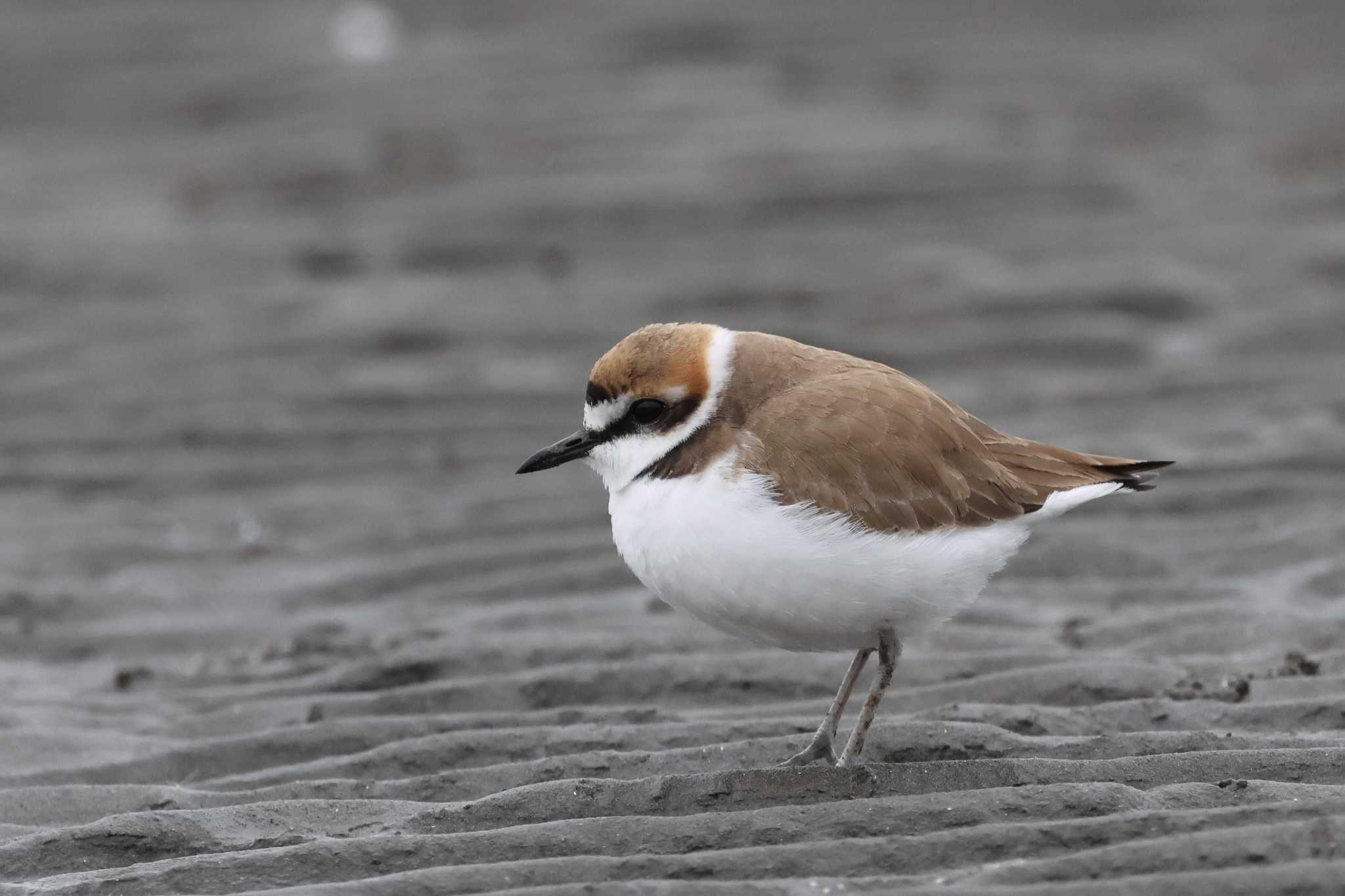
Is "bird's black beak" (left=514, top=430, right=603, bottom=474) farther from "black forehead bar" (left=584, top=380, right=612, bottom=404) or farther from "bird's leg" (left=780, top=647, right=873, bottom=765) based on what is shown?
"bird's leg" (left=780, top=647, right=873, bottom=765)

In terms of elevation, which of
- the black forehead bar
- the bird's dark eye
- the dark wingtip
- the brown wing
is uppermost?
the black forehead bar

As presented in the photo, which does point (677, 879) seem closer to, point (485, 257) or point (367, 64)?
point (485, 257)

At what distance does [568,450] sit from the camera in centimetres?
498

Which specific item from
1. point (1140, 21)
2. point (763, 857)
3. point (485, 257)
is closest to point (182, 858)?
point (763, 857)

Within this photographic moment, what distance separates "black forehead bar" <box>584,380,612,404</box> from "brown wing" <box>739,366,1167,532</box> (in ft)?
1.40

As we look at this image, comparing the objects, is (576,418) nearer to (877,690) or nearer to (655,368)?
(655,368)

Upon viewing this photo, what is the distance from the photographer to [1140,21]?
49.4 ft

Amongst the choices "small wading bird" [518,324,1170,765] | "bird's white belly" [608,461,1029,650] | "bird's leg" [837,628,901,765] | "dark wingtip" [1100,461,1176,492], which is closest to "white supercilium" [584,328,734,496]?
"small wading bird" [518,324,1170,765]

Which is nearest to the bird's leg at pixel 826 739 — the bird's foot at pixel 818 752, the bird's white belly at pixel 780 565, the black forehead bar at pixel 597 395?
the bird's foot at pixel 818 752

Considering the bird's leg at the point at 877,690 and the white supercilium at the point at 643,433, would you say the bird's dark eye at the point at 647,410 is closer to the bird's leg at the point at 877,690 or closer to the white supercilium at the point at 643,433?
the white supercilium at the point at 643,433

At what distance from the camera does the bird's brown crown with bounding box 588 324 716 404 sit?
15.7 ft

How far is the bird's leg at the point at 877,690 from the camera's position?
461 cm

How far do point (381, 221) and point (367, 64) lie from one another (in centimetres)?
328

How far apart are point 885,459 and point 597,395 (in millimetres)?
856
